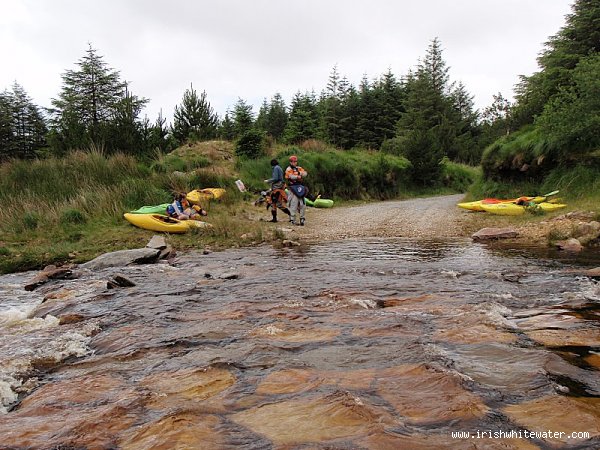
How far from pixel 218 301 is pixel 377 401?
288 centimetres

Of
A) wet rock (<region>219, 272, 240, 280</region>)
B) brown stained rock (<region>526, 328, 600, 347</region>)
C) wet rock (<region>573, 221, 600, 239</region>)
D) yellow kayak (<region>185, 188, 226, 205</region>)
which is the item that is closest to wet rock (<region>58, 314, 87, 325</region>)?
wet rock (<region>219, 272, 240, 280</region>)

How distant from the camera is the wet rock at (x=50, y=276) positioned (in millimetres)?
6520

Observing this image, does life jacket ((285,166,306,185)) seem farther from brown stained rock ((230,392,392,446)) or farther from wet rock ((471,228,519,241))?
brown stained rock ((230,392,392,446))

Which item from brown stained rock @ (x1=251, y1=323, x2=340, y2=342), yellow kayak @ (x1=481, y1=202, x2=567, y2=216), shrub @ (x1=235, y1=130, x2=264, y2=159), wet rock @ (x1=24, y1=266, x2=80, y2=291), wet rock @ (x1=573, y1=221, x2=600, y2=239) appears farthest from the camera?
shrub @ (x1=235, y1=130, x2=264, y2=159)

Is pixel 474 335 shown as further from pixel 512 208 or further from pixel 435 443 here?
pixel 512 208

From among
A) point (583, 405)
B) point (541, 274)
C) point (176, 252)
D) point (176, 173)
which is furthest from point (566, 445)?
point (176, 173)

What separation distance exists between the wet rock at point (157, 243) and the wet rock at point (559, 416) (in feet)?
24.8

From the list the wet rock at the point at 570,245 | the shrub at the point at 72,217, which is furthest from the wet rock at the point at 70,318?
the wet rock at the point at 570,245

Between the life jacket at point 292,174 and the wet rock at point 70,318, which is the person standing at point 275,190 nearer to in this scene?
the life jacket at point 292,174

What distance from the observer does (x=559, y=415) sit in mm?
2312

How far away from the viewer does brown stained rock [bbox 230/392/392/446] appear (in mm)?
2254

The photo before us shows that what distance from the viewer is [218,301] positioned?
16.7 feet

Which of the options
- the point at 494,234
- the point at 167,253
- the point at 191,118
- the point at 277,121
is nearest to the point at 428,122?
the point at 277,121

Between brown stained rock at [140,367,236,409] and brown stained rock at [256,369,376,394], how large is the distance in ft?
0.89
